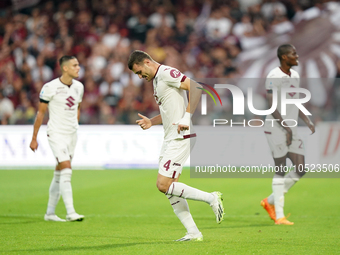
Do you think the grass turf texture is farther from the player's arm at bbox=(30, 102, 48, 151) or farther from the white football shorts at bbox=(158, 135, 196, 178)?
the player's arm at bbox=(30, 102, 48, 151)

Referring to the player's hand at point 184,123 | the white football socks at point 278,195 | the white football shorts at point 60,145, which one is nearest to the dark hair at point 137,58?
the player's hand at point 184,123

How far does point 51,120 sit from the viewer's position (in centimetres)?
858

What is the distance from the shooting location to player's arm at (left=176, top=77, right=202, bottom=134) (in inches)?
222

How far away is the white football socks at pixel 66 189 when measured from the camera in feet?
27.1

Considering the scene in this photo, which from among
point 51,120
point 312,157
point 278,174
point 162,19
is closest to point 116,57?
point 162,19

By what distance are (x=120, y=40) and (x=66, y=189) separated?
1236 centimetres

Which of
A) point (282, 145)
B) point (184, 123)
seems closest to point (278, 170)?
point (282, 145)

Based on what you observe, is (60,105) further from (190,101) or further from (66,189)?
(190,101)

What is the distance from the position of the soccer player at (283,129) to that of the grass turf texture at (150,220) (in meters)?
0.52

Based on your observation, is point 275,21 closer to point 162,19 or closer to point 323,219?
point 162,19

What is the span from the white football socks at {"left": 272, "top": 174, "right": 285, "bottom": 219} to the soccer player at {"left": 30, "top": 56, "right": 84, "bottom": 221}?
3.13m

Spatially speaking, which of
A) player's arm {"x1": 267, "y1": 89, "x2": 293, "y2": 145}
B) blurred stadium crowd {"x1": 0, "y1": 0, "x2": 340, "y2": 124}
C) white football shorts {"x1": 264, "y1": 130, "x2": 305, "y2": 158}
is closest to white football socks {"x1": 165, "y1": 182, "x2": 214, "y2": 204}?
player's arm {"x1": 267, "y1": 89, "x2": 293, "y2": 145}

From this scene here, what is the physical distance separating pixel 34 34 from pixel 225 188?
11.6 metres

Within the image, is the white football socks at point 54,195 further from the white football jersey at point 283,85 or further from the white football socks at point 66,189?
the white football jersey at point 283,85
